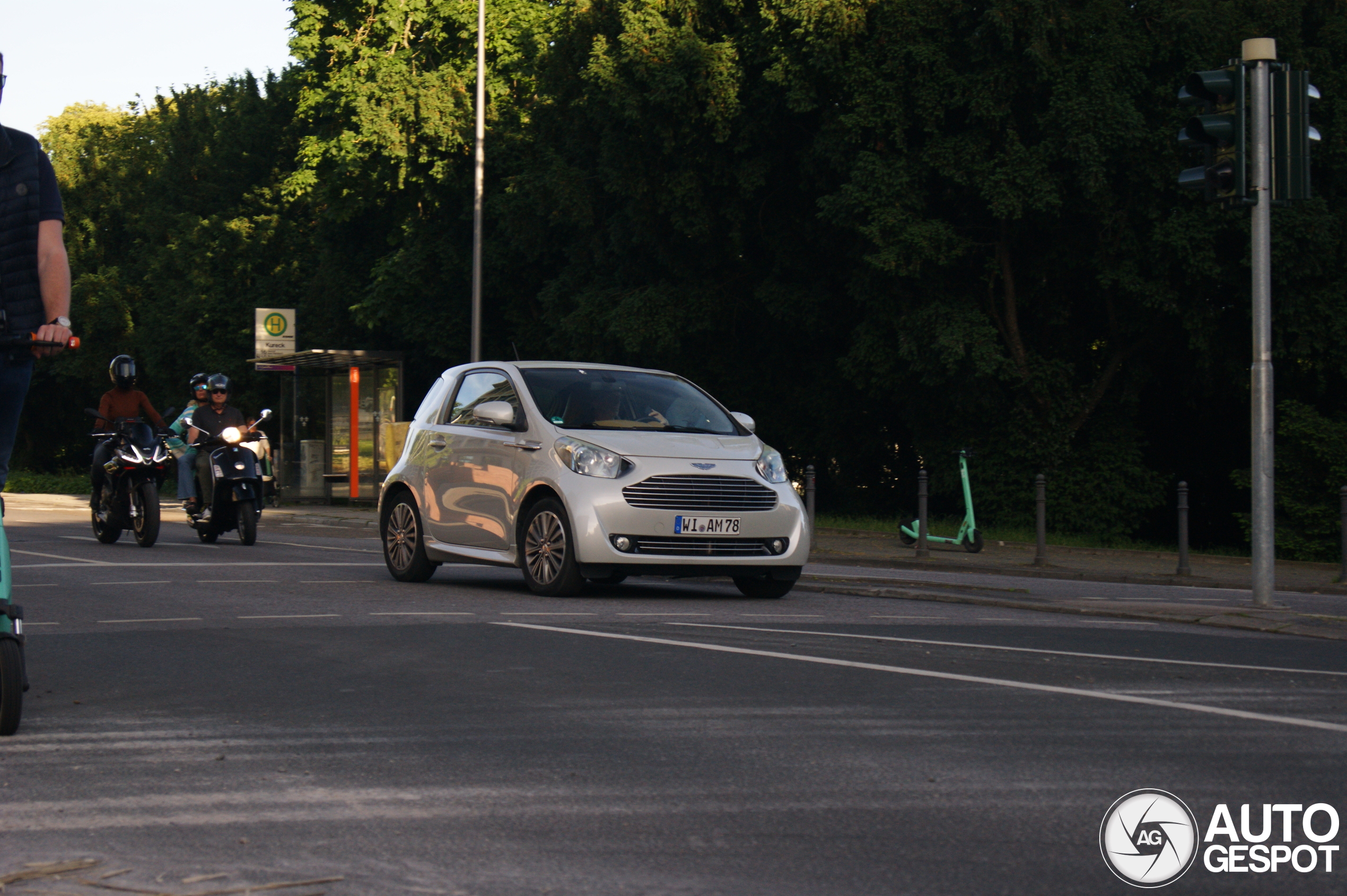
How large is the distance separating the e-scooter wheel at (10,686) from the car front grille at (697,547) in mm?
5994

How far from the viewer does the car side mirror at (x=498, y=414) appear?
12438mm

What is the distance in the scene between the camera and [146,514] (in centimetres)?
1828

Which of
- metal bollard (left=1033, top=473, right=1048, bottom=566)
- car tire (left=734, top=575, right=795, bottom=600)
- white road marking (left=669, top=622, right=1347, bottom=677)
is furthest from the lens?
metal bollard (left=1033, top=473, right=1048, bottom=566)

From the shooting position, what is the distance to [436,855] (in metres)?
Answer: 4.40

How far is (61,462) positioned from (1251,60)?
68.7 metres

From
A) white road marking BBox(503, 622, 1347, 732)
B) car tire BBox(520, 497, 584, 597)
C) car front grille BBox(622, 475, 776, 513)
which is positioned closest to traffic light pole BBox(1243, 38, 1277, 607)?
car front grille BBox(622, 475, 776, 513)

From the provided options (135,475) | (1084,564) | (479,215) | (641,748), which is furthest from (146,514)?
(641,748)

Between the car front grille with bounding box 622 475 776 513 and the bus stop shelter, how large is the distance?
60.2ft

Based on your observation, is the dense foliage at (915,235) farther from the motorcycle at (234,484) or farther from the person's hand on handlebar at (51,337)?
the person's hand on handlebar at (51,337)

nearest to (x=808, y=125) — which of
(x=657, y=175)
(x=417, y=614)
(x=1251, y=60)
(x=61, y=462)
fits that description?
(x=657, y=175)

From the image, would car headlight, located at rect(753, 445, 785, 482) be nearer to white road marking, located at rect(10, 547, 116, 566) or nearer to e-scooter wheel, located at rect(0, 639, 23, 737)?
white road marking, located at rect(10, 547, 116, 566)

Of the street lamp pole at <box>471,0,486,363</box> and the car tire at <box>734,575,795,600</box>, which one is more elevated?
the street lamp pole at <box>471,0,486,363</box>

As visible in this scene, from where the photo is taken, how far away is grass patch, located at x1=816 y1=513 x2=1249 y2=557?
23.1 metres

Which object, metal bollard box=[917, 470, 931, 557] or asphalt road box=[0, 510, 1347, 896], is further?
metal bollard box=[917, 470, 931, 557]
